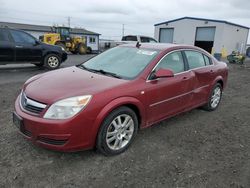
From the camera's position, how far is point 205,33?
92.1 feet

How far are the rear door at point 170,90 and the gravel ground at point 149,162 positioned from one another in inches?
16.4

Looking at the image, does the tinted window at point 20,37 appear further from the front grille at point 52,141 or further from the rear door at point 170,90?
the front grille at point 52,141

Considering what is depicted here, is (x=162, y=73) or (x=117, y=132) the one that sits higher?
(x=162, y=73)

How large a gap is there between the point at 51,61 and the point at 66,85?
300 inches

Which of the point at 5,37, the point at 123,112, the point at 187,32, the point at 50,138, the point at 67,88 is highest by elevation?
the point at 187,32

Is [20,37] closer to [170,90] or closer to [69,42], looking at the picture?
[170,90]

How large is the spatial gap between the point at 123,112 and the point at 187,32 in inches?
1130

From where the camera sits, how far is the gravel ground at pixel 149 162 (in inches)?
106

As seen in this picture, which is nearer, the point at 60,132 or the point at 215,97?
the point at 60,132

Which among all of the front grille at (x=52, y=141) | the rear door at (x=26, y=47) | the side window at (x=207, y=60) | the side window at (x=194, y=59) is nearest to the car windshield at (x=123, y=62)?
the side window at (x=194, y=59)

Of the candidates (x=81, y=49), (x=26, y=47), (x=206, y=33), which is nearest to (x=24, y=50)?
(x=26, y=47)

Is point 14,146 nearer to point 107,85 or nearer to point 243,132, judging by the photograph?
point 107,85

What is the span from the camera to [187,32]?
29.5 metres

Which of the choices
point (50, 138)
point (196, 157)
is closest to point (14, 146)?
point (50, 138)
